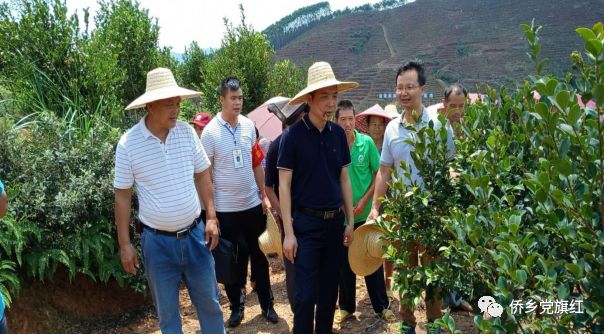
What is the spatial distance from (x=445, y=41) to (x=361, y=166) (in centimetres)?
6961

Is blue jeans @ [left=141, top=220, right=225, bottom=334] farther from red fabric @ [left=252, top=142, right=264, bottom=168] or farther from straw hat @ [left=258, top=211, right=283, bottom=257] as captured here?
red fabric @ [left=252, top=142, right=264, bottom=168]

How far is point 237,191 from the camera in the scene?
14.7 feet

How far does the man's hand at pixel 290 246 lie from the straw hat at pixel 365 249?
0.51 m

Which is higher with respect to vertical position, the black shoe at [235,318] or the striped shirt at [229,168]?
the striped shirt at [229,168]

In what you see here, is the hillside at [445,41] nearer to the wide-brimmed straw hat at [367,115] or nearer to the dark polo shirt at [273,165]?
the wide-brimmed straw hat at [367,115]

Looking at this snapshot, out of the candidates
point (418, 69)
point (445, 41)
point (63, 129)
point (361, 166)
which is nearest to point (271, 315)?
point (361, 166)

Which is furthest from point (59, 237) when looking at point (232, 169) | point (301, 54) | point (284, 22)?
point (284, 22)

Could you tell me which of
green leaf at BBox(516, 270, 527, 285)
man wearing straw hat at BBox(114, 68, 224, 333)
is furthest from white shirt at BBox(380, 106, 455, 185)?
green leaf at BBox(516, 270, 527, 285)

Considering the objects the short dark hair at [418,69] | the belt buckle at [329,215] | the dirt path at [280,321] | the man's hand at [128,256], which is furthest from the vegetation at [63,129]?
the short dark hair at [418,69]

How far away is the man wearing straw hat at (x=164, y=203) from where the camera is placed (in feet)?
10.4

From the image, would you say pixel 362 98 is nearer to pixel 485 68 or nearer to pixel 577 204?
pixel 485 68

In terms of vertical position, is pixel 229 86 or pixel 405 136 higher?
pixel 229 86

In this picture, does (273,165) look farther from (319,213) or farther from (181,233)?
(181,233)

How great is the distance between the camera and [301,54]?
77062mm
